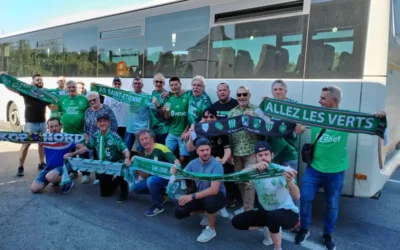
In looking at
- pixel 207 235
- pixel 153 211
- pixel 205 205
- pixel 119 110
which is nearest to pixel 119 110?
pixel 119 110

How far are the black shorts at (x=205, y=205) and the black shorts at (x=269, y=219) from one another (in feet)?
1.06

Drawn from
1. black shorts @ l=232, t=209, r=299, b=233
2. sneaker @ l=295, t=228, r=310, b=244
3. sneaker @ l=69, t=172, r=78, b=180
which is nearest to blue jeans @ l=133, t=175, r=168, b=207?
black shorts @ l=232, t=209, r=299, b=233

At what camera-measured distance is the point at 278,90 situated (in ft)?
12.7

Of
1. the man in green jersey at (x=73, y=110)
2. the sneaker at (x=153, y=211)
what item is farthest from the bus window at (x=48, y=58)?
the sneaker at (x=153, y=211)

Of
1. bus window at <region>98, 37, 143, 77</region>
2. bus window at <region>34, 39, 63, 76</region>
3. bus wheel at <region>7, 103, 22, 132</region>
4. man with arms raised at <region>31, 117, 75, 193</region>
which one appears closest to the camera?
man with arms raised at <region>31, 117, 75, 193</region>

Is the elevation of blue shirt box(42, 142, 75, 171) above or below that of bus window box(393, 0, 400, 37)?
below

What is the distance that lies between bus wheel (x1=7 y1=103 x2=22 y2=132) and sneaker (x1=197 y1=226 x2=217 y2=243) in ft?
29.2

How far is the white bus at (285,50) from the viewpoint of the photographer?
12.1 feet

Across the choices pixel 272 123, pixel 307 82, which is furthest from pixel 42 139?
pixel 307 82

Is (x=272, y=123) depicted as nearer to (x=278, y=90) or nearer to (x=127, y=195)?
(x=278, y=90)

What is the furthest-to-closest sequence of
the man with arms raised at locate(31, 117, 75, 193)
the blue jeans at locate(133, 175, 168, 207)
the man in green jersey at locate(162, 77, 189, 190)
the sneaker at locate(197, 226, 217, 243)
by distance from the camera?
the man with arms raised at locate(31, 117, 75, 193) < the man in green jersey at locate(162, 77, 189, 190) < the blue jeans at locate(133, 175, 168, 207) < the sneaker at locate(197, 226, 217, 243)

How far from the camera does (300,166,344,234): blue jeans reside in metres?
3.42

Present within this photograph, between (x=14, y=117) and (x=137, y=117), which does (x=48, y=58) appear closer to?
(x=14, y=117)

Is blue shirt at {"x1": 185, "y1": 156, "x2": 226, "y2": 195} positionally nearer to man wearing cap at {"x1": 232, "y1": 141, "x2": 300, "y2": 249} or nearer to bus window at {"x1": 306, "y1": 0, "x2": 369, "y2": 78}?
man wearing cap at {"x1": 232, "y1": 141, "x2": 300, "y2": 249}
